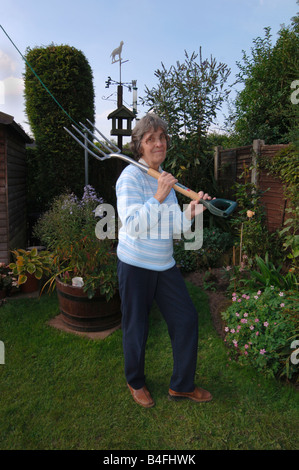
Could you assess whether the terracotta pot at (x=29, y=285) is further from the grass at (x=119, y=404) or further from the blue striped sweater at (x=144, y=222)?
the blue striped sweater at (x=144, y=222)

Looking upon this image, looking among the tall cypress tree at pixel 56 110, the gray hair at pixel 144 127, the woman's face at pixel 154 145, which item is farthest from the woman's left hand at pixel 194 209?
the tall cypress tree at pixel 56 110

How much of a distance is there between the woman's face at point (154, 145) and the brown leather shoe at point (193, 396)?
65.1 inches

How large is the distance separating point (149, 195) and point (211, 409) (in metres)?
1.57

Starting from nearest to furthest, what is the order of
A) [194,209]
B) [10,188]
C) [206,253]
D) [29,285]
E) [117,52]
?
[194,209]
[29,285]
[10,188]
[206,253]
[117,52]

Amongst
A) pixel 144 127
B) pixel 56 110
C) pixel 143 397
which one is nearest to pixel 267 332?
pixel 143 397

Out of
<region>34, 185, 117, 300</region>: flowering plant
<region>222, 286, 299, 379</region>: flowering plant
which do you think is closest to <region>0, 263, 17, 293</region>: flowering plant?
<region>34, 185, 117, 300</region>: flowering plant

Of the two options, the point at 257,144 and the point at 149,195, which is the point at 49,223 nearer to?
the point at 149,195

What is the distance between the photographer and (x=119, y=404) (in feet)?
7.70

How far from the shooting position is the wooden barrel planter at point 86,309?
326 centimetres

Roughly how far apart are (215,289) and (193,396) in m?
2.03

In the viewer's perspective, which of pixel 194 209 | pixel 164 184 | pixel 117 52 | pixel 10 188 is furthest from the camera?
pixel 117 52

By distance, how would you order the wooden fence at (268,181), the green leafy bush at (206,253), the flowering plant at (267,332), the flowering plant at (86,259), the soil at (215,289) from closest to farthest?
1. the flowering plant at (267,332)
2. the flowering plant at (86,259)
3. the soil at (215,289)
4. the wooden fence at (268,181)
5. the green leafy bush at (206,253)

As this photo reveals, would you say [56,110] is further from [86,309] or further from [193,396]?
[193,396]
